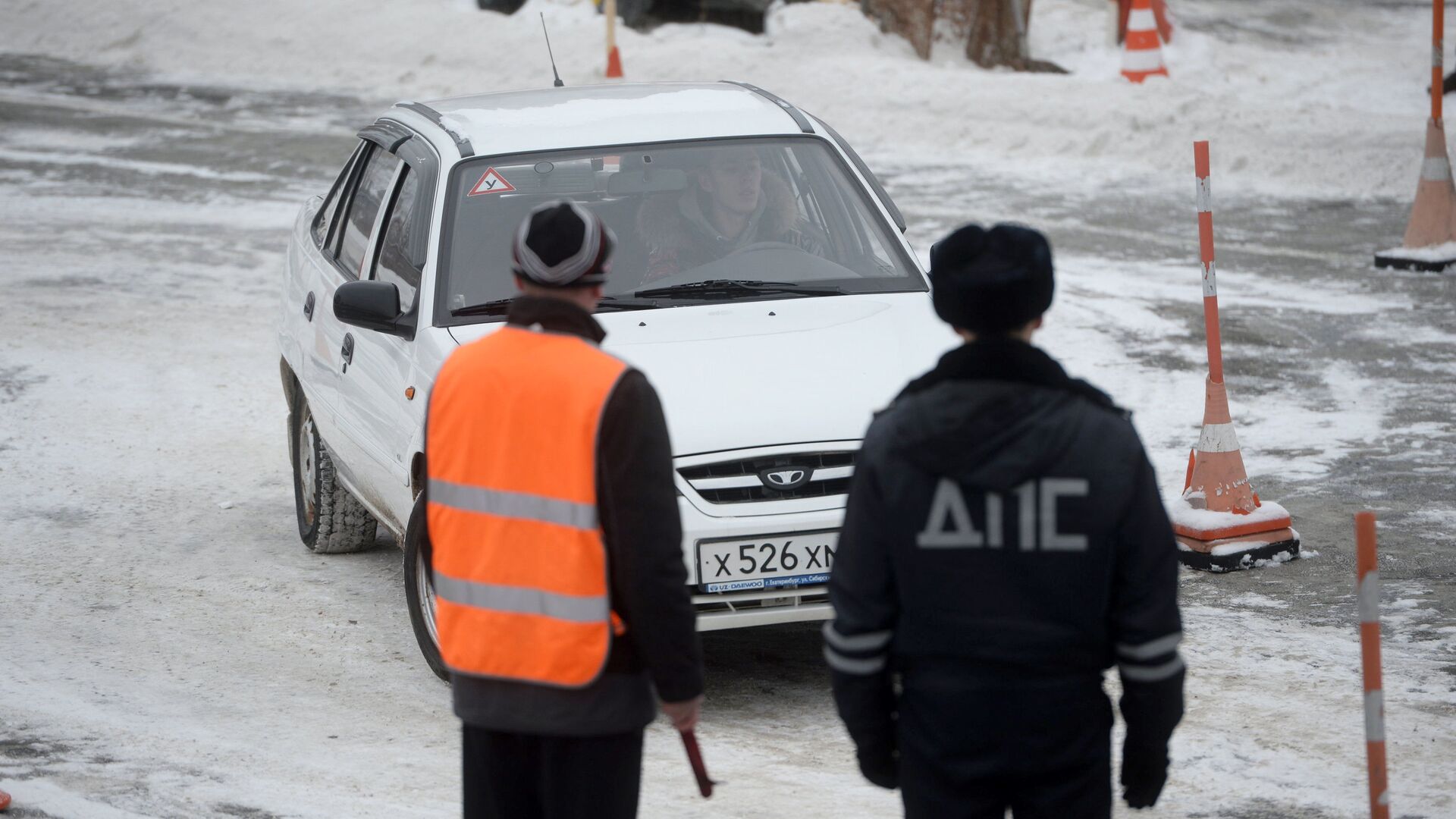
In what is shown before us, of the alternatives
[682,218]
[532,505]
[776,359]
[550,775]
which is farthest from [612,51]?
[550,775]

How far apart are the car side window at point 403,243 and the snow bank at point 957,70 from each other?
891 centimetres

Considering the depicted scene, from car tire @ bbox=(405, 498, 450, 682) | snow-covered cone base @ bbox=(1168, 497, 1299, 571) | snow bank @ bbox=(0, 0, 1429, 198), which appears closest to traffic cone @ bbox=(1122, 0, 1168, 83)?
snow bank @ bbox=(0, 0, 1429, 198)

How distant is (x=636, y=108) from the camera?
253 inches

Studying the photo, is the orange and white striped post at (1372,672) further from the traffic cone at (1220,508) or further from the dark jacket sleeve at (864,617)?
the traffic cone at (1220,508)

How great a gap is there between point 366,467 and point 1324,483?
389cm

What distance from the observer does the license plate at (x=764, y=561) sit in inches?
188

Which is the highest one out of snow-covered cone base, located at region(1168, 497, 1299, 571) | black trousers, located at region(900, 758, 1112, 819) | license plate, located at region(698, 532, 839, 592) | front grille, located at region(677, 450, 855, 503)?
black trousers, located at region(900, 758, 1112, 819)

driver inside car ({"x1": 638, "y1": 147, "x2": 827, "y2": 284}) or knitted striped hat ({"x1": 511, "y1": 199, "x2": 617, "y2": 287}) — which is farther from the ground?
knitted striped hat ({"x1": 511, "y1": 199, "x2": 617, "y2": 287})

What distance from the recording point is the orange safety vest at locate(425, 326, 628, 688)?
2.89 metres

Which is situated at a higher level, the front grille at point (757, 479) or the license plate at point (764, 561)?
the front grille at point (757, 479)

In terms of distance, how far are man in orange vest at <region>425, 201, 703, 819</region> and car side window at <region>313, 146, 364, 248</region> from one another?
426 centimetres

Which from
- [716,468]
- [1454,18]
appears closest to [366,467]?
[716,468]

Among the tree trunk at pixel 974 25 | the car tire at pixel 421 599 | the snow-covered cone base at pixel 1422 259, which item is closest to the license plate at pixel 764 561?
the car tire at pixel 421 599

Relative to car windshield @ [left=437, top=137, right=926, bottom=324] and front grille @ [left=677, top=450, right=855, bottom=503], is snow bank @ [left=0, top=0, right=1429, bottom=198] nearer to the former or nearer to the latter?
car windshield @ [left=437, top=137, right=926, bottom=324]
